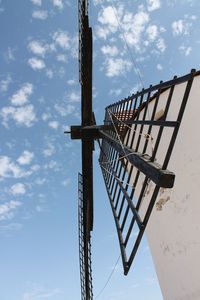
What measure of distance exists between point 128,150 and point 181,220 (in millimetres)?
1315

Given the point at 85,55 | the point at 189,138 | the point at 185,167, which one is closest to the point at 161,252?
the point at 185,167

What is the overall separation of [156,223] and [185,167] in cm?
92

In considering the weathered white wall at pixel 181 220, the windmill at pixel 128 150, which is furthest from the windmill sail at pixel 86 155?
the weathered white wall at pixel 181 220

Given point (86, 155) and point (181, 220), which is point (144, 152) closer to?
point (181, 220)

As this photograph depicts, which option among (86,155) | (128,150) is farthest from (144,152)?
(86,155)

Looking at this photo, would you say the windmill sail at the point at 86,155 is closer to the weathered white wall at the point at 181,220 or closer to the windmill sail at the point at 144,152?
the windmill sail at the point at 144,152

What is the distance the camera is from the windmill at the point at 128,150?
3.32 metres

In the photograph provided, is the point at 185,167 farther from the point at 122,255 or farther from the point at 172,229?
the point at 122,255

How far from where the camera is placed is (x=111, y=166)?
5.52 metres

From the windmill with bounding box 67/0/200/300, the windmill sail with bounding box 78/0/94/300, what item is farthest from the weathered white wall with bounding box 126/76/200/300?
the windmill sail with bounding box 78/0/94/300

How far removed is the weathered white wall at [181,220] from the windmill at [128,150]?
0.09 ft

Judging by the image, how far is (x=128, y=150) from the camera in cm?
384

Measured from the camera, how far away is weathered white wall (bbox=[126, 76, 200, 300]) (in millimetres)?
4301

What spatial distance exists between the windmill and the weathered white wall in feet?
0.09
